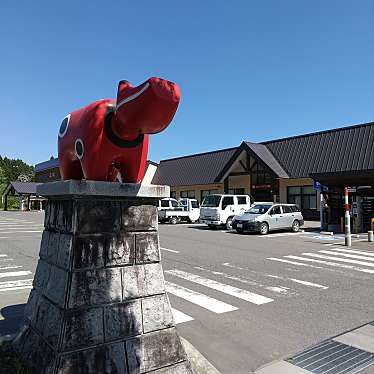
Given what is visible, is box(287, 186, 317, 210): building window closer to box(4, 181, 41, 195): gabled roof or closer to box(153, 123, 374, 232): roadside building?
box(153, 123, 374, 232): roadside building

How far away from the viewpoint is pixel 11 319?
5.37 metres

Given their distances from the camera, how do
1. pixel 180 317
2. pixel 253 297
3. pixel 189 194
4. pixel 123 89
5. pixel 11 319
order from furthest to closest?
pixel 189 194, pixel 253 297, pixel 180 317, pixel 11 319, pixel 123 89

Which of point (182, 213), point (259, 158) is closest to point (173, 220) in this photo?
point (182, 213)

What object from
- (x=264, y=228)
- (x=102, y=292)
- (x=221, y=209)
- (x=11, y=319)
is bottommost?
(x=11, y=319)

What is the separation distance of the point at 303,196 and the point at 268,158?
4318 millimetres

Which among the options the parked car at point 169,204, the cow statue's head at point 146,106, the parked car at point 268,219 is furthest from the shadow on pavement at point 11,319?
the parked car at point 169,204

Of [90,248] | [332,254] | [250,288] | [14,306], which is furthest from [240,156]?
[90,248]

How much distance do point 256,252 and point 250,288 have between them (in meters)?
5.19

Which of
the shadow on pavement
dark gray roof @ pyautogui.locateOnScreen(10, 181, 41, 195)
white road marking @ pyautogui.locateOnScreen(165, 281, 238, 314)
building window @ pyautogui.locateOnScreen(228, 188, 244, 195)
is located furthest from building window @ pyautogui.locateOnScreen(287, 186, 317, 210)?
dark gray roof @ pyautogui.locateOnScreen(10, 181, 41, 195)

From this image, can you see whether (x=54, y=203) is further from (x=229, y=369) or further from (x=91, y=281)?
(x=229, y=369)

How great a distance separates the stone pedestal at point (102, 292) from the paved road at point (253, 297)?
1.06 meters

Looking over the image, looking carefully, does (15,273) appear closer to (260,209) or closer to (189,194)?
(260,209)

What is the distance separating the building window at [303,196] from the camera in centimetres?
2847

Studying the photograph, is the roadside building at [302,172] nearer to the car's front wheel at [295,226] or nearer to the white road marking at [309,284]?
the car's front wheel at [295,226]
